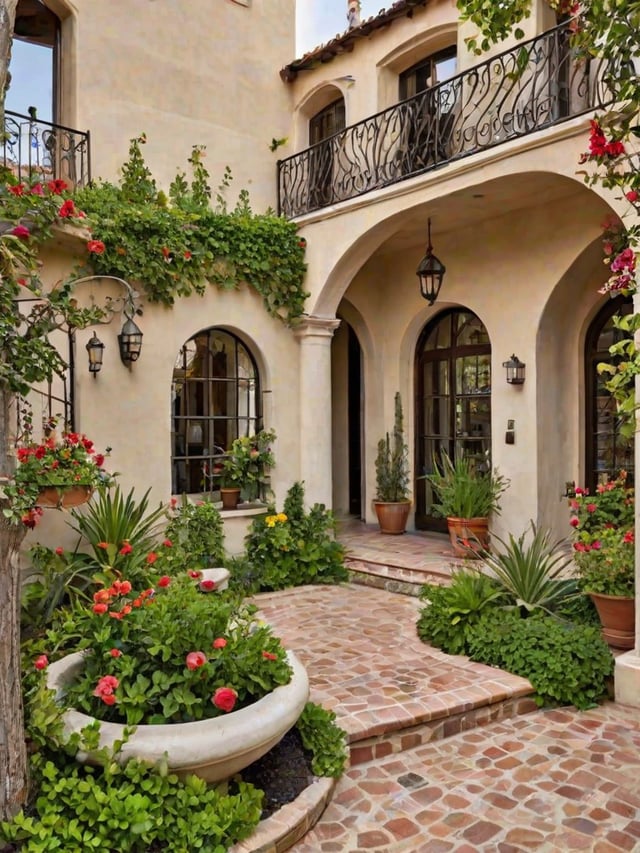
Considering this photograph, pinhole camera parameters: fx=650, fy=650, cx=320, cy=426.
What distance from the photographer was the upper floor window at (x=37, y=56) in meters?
7.75

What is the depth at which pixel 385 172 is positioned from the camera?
8031 millimetres

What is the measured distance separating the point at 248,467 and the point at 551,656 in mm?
4432

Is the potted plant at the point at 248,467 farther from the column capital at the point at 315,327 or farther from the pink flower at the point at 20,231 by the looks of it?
the pink flower at the point at 20,231

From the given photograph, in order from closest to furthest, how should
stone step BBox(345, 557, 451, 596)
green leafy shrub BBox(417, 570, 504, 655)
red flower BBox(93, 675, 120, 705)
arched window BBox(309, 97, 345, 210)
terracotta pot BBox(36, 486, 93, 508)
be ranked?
red flower BBox(93, 675, 120, 705) < terracotta pot BBox(36, 486, 93, 508) < green leafy shrub BBox(417, 570, 504, 655) < stone step BBox(345, 557, 451, 596) < arched window BBox(309, 97, 345, 210)

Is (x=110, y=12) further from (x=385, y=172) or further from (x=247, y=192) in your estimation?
(x=385, y=172)

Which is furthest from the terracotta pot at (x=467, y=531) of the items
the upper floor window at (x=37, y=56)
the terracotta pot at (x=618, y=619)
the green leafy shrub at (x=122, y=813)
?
the upper floor window at (x=37, y=56)

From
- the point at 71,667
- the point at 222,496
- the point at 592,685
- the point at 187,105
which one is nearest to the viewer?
the point at 71,667

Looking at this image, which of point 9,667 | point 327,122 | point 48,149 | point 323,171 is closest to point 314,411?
point 323,171

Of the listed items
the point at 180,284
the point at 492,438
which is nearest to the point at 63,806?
the point at 180,284

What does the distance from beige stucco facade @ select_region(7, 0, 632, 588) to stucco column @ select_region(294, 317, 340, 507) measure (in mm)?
24

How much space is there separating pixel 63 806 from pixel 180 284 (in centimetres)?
576

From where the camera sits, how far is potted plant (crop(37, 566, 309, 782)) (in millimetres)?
3105

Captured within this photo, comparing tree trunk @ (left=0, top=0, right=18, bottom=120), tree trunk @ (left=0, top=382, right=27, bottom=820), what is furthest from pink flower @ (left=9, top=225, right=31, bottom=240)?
tree trunk @ (left=0, top=382, right=27, bottom=820)

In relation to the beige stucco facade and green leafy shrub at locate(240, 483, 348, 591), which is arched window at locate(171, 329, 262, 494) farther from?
green leafy shrub at locate(240, 483, 348, 591)
